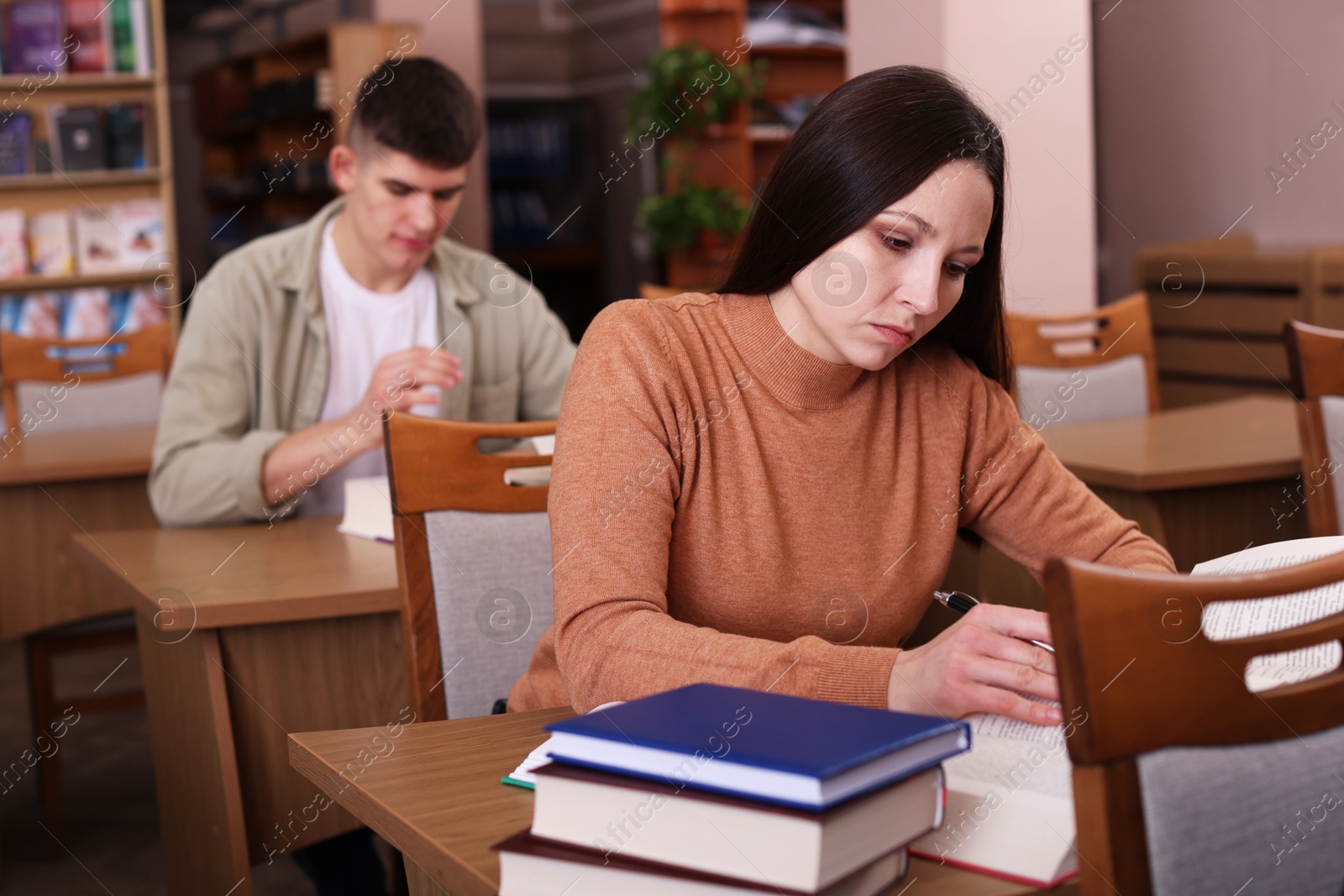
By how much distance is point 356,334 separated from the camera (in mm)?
2447

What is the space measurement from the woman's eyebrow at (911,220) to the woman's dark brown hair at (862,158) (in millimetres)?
11

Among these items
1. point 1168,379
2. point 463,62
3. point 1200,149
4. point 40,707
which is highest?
point 463,62

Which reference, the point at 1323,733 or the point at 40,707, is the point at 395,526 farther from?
the point at 40,707

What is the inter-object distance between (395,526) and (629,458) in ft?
1.42

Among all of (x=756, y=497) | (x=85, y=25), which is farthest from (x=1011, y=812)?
(x=85, y=25)

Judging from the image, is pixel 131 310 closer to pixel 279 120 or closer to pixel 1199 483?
pixel 279 120

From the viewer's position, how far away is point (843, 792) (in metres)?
0.72

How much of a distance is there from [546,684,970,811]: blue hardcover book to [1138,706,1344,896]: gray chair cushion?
0.14 metres

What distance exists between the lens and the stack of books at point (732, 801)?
2.39 ft

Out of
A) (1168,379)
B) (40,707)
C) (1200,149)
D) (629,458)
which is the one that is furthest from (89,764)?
(1200,149)

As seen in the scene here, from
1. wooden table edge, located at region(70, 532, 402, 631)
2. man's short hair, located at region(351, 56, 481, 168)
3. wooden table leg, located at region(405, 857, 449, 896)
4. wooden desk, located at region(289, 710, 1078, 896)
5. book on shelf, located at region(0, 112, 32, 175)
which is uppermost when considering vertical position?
book on shelf, located at region(0, 112, 32, 175)

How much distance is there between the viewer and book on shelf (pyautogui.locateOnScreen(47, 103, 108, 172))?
489 centimetres

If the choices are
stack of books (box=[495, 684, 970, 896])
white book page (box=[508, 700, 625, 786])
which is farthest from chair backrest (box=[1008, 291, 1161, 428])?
stack of books (box=[495, 684, 970, 896])

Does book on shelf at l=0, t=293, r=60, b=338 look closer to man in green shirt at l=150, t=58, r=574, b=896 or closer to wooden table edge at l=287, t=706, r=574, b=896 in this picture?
man in green shirt at l=150, t=58, r=574, b=896
